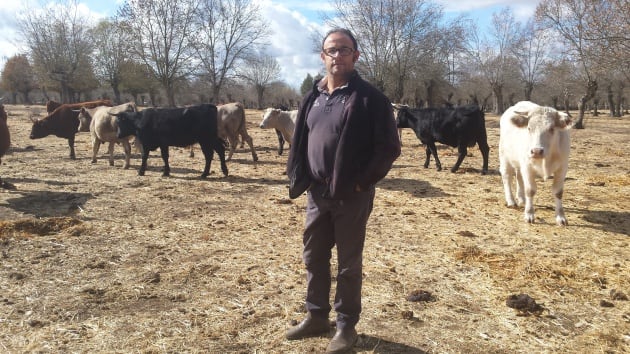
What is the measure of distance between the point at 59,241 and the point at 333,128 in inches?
179

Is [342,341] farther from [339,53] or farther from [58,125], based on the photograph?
[58,125]

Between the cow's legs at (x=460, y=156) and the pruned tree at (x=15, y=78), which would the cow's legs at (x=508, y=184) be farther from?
the pruned tree at (x=15, y=78)

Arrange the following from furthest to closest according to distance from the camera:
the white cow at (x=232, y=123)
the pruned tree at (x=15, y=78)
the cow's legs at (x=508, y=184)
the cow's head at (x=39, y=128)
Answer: the pruned tree at (x=15, y=78), the cow's head at (x=39, y=128), the white cow at (x=232, y=123), the cow's legs at (x=508, y=184)

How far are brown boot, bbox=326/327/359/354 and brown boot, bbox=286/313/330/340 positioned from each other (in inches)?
8.9

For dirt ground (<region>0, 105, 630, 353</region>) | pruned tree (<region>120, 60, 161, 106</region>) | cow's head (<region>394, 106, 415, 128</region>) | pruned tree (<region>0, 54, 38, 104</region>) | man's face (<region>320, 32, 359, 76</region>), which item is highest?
pruned tree (<region>0, 54, 38, 104</region>)

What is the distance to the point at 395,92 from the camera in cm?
3375

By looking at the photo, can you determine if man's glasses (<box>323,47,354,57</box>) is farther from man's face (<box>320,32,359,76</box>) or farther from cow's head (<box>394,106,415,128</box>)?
cow's head (<box>394,106,415,128</box>)

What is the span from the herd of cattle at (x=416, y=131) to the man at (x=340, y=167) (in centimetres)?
387

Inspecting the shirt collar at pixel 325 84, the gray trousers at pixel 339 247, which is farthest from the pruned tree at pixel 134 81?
the gray trousers at pixel 339 247

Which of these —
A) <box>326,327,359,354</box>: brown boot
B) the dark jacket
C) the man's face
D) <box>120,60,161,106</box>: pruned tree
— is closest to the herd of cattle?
the dark jacket

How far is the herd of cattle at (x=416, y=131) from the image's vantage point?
6.08 m

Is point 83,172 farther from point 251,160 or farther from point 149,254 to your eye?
point 149,254

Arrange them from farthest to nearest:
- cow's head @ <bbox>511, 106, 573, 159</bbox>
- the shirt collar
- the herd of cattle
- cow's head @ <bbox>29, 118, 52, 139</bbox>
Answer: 1. cow's head @ <bbox>29, 118, 52, 139</bbox>
2. the herd of cattle
3. cow's head @ <bbox>511, 106, 573, 159</bbox>
4. the shirt collar

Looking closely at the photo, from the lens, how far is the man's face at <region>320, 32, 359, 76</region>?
2.87 metres
